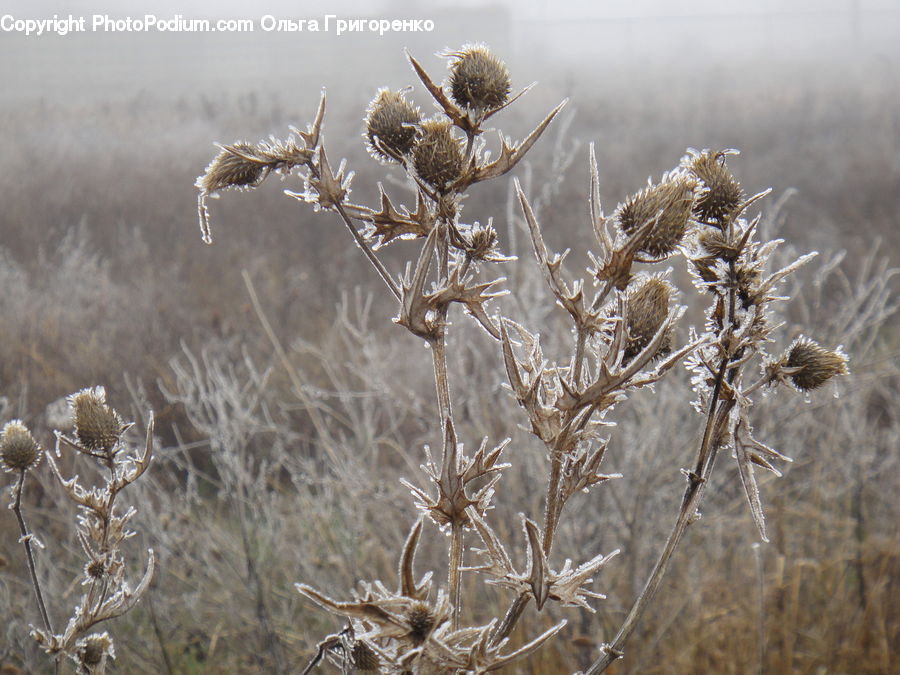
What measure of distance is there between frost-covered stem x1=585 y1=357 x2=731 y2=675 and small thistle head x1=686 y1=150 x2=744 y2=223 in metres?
0.18

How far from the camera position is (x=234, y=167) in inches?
36.9

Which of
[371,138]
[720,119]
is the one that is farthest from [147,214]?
[720,119]

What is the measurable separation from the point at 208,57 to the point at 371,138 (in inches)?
503

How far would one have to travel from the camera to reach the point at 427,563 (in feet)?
11.8

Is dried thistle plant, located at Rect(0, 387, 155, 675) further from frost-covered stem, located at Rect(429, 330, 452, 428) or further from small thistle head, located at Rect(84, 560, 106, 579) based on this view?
frost-covered stem, located at Rect(429, 330, 452, 428)

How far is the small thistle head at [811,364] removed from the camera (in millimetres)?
902

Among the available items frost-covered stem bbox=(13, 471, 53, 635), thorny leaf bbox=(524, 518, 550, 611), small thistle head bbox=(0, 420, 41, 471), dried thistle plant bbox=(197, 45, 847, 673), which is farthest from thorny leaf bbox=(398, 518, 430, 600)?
small thistle head bbox=(0, 420, 41, 471)

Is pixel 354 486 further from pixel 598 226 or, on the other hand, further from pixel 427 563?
pixel 598 226

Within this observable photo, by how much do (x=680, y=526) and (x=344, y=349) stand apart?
4981 mm

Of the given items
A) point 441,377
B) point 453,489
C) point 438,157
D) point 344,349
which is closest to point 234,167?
point 438,157

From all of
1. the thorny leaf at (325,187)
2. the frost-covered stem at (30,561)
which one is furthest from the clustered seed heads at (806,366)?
the frost-covered stem at (30,561)

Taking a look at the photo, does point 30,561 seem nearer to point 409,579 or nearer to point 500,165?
point 409,579

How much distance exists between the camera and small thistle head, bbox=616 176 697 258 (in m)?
0.81

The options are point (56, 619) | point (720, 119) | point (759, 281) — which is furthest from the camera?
point (720, 119)
